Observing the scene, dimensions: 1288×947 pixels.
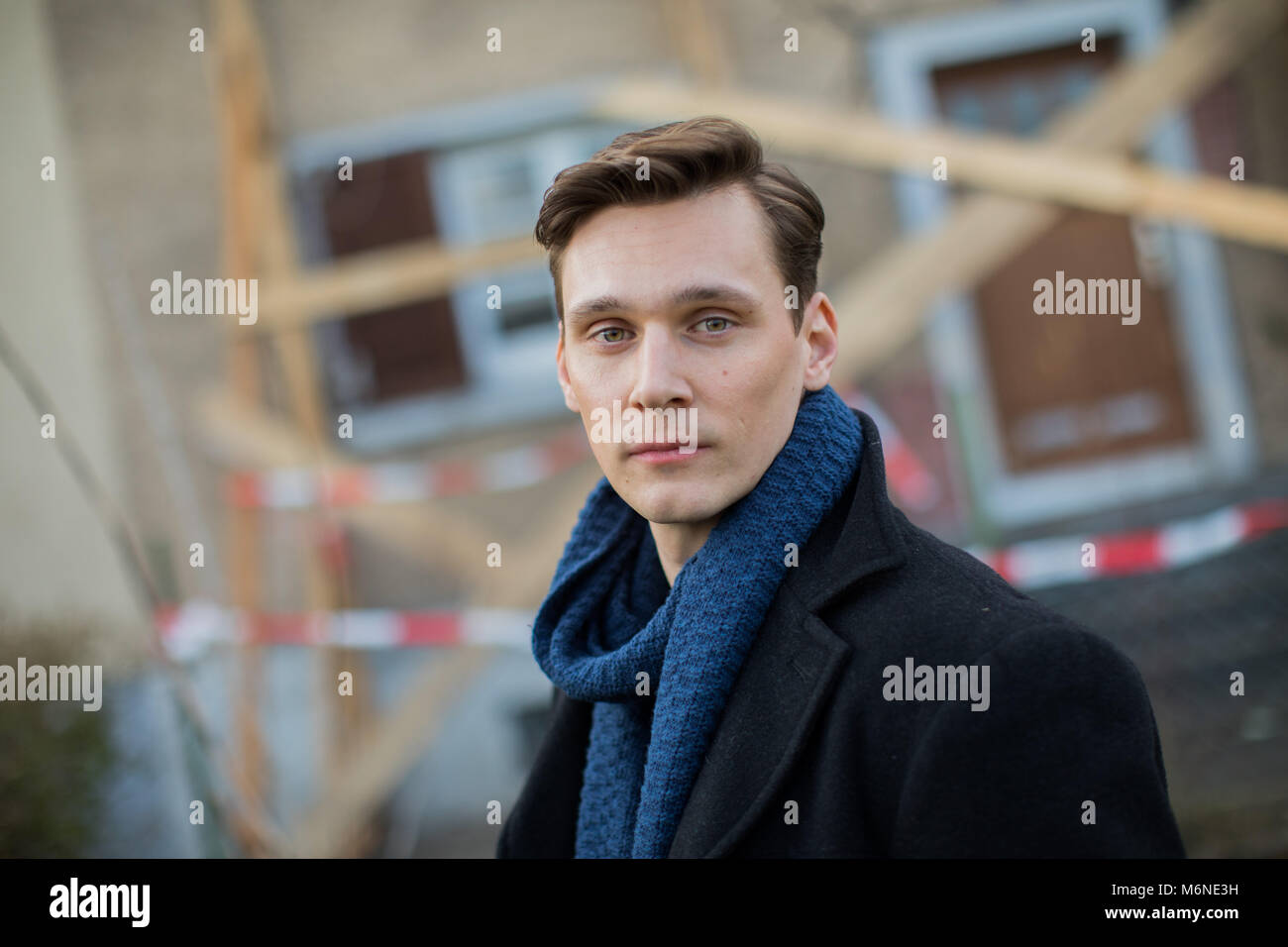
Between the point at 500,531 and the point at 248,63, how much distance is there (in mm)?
2555

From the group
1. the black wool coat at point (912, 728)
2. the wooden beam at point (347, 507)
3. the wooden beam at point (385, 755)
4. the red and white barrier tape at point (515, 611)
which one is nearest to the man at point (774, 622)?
the black wool coat at point (912, 728)

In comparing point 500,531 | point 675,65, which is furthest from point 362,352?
Result: point 675,65

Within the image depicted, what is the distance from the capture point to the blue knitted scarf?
4.74 feet

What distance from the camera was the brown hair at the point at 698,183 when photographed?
1456 millimetres

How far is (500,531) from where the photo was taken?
5.73 m

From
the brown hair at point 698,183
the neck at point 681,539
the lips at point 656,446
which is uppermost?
the brown hair at point 698,183

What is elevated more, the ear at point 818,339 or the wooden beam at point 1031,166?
the wooden beam at point 1031,166

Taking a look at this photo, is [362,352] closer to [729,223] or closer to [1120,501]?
[1120,501]

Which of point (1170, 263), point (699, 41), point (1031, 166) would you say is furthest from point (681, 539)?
point (1170, 263)

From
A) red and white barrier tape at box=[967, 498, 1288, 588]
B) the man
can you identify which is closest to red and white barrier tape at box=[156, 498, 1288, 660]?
red and white barrier tape at box=[967, 498, 1288, 588]

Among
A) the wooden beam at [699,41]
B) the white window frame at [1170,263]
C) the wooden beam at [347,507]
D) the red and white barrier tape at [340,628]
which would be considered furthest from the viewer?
the white window frame at [1170,263]

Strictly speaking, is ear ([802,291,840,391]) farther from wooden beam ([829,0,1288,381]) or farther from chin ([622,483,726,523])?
wooden beam ([829,0,1288,381])

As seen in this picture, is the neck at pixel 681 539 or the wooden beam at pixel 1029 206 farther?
the wooden beam at pixel 1029 206

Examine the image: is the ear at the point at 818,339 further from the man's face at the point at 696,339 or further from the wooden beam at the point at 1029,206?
the wooden beam at the point at 1029,206
